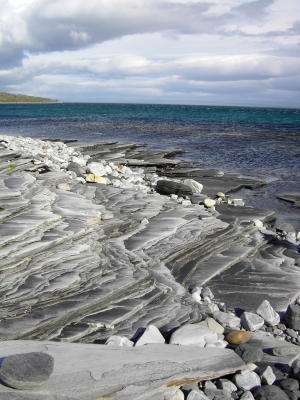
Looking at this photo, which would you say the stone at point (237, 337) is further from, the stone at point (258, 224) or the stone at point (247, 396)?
the stone at point (258, 224)

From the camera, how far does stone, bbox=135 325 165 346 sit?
4.41 meters

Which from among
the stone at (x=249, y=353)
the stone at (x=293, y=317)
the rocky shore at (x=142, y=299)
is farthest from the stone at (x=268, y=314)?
the stone at (x=249, y=353)

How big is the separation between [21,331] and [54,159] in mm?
11710

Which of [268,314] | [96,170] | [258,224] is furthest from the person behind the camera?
[96,170]

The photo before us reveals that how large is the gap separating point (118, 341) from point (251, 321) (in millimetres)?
1718

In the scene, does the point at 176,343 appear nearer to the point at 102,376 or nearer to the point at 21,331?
the point at 102,376

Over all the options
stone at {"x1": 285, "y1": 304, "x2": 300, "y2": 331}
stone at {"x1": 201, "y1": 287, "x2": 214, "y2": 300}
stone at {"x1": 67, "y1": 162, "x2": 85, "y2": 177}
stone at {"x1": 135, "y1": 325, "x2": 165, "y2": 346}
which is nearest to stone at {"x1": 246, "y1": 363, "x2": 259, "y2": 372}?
stone at {"x1": 135, "y1": 325, "x2": 165, "y2": 346}

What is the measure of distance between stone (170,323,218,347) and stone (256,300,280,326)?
3.26 ft

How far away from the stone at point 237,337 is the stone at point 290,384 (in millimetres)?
709

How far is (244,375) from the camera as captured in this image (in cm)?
404

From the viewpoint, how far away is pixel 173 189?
12.1 metres

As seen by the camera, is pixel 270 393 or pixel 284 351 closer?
pixel 270 393

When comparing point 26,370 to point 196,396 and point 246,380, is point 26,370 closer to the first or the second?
point 196,396

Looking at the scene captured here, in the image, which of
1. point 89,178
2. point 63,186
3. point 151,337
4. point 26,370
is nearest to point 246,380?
point 151,337
